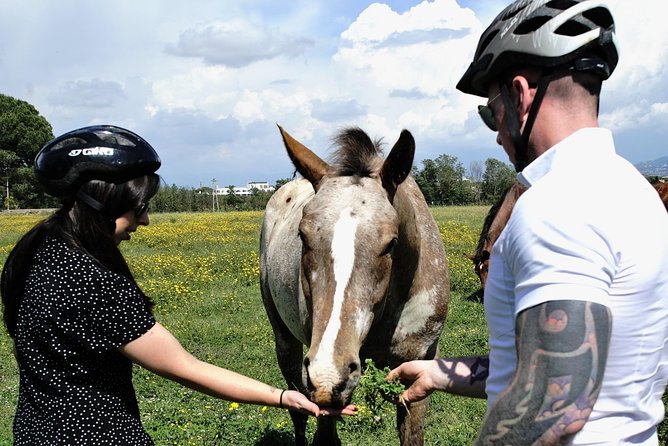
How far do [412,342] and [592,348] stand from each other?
3.05m

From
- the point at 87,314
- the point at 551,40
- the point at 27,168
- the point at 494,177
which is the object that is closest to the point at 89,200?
the point at 87,314

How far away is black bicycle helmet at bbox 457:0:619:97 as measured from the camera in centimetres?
150

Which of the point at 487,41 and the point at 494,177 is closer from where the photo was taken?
the point at 487,41

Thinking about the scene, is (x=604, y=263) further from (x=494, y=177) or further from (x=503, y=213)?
(x=494, y=177)

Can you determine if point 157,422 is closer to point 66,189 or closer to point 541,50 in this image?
point 66,189

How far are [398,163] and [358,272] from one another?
35.8 inches

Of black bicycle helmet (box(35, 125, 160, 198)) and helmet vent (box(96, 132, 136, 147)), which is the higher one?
helmet vent (box(96, 132, 136, 147))

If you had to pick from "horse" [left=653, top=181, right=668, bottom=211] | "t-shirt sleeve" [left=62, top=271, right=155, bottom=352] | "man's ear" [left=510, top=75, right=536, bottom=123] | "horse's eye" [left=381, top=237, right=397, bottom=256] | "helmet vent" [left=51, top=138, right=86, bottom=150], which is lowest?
"t-shirt sleeve" [left=62, top=271, right=155, bottom=352]

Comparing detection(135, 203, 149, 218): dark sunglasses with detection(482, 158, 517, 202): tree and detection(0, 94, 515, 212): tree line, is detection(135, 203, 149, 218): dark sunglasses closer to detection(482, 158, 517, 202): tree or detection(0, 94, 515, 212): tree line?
detection(0, 94, 515, 212): tree line

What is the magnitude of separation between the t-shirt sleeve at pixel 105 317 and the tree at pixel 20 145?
182 ft

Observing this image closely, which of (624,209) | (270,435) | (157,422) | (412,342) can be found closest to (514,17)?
(624,209)

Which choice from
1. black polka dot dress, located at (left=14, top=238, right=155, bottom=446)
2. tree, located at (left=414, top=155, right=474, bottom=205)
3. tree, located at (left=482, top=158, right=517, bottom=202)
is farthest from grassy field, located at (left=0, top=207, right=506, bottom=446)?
tree, located at (left=482, top=158, right=517, bottom=202)

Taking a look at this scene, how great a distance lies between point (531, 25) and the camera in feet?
5.51

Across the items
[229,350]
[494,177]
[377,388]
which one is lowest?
[229,350]
